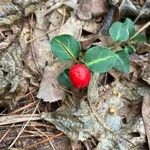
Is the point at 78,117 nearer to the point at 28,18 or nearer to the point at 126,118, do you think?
the point at 126,118

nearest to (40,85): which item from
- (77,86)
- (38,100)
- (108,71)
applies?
(38,100)

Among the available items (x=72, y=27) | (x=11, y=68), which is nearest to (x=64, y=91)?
(x=11, y=68)

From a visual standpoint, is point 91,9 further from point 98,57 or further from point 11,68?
point 11,68

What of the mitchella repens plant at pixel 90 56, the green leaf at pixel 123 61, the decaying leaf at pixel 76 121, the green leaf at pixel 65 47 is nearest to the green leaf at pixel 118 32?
the mitchella repens plant at pixel 90 56

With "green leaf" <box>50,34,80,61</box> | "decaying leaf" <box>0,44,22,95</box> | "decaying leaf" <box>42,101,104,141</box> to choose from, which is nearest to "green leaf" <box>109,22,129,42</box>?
"green leaf" <box>50,34,80,61</box>

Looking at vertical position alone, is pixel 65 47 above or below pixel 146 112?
above

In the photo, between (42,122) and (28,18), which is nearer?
(42,122)
